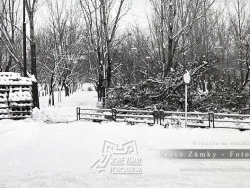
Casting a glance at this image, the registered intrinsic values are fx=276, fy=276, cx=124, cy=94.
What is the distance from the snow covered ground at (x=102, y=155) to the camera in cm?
616

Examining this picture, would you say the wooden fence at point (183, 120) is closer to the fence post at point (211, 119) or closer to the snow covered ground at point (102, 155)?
the fence post at point (211, 119)

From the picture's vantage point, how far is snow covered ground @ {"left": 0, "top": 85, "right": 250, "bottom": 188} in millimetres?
6164

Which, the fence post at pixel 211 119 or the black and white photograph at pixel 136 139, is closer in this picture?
the black and white photograph at pixel 136 139

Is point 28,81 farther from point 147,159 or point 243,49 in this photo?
point 243,49

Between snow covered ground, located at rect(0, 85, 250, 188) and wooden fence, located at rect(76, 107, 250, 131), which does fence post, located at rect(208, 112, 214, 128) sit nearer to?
wooden fence, located at rect(76, 107, 250, 131)

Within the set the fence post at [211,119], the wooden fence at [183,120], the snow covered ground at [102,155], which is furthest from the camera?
the fence post at [211,119]

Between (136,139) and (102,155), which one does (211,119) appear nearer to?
(136,139)

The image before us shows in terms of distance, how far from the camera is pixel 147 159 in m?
8.09

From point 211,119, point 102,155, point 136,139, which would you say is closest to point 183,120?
point 211,119

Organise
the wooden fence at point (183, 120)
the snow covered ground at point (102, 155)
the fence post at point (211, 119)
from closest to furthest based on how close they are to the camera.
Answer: the snow covered ground at point (102, 155)
the wooden fence at point (183, 120)
the fence post at point (211, 119)

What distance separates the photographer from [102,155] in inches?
329

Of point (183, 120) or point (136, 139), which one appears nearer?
point (136, 139)

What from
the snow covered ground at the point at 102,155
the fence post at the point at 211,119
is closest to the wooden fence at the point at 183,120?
the fence post at the point at 211,119

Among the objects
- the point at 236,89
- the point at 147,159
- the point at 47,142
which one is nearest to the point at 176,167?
the point at 147,159
